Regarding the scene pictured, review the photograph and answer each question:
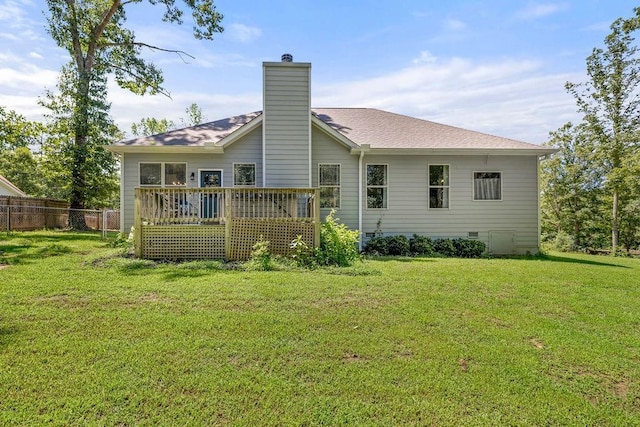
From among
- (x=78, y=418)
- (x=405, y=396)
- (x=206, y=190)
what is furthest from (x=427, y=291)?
(x=206, y=190)

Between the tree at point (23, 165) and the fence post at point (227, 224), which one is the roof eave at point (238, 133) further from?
the tree at point (23, 165)

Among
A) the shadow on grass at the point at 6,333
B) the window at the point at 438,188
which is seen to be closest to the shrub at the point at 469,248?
the window at the point at 438,188

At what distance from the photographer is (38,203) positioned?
1658 centimetres

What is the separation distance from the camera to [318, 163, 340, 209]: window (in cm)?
1028

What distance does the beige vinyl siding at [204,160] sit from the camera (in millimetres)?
9930

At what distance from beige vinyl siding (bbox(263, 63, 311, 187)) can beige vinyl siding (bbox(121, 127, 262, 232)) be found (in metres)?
0.76

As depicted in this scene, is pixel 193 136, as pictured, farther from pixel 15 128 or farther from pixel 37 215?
pixel 15 128

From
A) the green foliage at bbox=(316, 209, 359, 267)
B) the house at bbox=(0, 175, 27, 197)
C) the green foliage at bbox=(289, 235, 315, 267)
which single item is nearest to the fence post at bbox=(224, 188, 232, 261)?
the green foliage at bbox=(289, 235, 315, 267)

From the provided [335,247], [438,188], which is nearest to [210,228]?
[335,247]

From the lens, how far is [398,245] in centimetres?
968

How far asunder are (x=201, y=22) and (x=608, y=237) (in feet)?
87.5

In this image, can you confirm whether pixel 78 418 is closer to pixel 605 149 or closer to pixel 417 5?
pixel 417 5

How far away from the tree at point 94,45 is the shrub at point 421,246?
13907mm

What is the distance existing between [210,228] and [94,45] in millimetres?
14171
